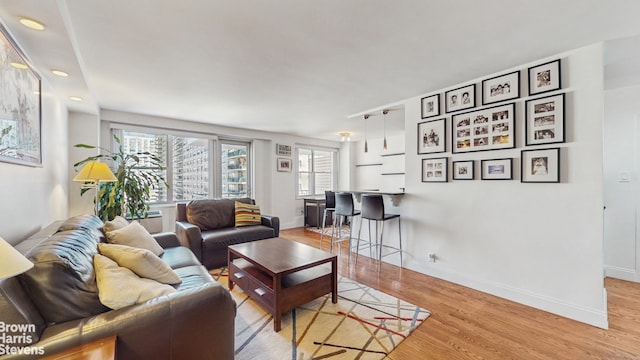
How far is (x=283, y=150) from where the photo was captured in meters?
6.10

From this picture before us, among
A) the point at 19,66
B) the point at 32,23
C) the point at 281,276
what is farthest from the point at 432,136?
the point at 19,66

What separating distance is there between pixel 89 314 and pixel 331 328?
1517 millimetres

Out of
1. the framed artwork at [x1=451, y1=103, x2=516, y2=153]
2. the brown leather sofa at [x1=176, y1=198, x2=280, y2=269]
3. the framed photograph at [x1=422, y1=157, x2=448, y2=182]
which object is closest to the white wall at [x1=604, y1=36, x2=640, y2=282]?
the framed artwork at [x1=451, y1=103, x2=516, y2=153]

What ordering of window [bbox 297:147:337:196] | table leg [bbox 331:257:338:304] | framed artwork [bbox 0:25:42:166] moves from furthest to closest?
window [bbox 297:147:337:196] < table leg [bbox 331:257:338:304] < framed artwork [bbox 0:25:42:166]

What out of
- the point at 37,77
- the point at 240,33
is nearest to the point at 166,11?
the point at 240,33

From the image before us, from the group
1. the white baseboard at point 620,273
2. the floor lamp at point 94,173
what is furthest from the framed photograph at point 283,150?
the white baseboard at point 620,273

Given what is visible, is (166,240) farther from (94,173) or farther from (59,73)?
(59,73)

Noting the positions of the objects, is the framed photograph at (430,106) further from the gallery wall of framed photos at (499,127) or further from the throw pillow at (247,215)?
the throw pillow at (247,215)

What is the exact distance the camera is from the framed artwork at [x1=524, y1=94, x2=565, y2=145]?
2264mm

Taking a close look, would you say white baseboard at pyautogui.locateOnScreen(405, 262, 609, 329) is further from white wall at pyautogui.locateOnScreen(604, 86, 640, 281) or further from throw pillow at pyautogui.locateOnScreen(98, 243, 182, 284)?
throw pillow at pyautogui.locateOnScreen(98, 243, 182, 284)

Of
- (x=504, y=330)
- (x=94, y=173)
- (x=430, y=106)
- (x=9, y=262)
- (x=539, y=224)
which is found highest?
(x=430, y=106)

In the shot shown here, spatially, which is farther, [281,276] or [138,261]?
[281,276]

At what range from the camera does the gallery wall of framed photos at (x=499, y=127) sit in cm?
232

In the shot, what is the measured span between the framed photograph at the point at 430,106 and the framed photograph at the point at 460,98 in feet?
0.34
